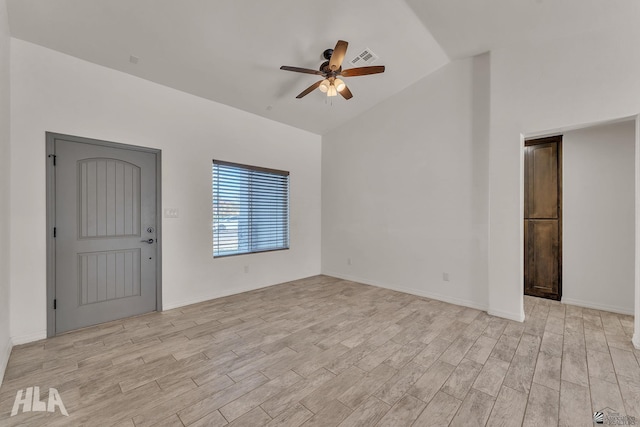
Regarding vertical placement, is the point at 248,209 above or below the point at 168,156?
below

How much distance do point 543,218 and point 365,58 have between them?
3610mm

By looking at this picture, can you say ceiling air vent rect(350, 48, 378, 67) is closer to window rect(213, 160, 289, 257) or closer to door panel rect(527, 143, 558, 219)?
window rect(213, 160, 289, 257)

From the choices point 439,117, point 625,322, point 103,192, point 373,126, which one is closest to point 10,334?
point 103,192

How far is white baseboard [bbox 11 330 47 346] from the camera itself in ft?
8.98

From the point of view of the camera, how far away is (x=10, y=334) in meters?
2.70

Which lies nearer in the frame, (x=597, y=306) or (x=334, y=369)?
(x=334, y=369)

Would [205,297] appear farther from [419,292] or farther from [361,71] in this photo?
[361,71]

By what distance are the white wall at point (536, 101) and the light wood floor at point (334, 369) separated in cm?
70

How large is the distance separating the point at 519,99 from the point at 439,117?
104 cm

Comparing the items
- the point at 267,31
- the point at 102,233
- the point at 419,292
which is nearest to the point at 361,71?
the point at 267,31

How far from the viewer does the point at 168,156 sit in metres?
3.76

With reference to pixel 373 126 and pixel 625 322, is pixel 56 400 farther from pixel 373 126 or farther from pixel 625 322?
pixel 625 322

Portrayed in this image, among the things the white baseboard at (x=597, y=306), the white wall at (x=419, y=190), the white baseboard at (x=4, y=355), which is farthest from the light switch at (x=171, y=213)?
the white baseboard at (x=597, y=306)

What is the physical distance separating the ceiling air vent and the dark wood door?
9.22 feet
